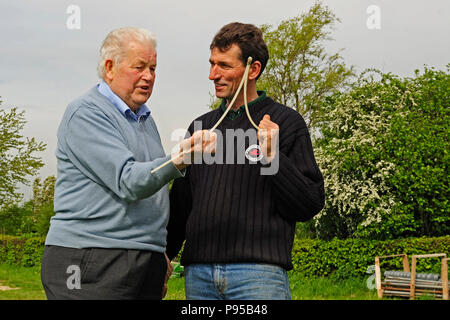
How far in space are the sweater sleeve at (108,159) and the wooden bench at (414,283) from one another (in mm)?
10558

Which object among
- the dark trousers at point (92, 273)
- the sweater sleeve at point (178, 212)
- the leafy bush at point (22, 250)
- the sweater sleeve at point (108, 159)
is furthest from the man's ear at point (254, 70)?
the leafy bush at point (22, 250)

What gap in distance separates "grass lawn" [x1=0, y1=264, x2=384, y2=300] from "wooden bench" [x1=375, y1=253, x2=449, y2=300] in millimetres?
413

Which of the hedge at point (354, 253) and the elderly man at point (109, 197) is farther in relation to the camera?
the hedge at point (354, 253)

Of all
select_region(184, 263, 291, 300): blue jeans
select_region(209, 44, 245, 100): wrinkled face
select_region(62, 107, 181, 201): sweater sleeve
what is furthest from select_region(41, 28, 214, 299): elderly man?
select_region(209, 44, 245, 100): wrinkled face

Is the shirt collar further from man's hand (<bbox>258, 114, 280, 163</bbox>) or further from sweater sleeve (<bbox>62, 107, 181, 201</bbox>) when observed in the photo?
man's hand (<bbox>258, 114, 280, 163</bbox>)

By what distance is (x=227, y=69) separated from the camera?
293cm

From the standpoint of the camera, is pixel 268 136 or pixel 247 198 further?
pixel 247 198

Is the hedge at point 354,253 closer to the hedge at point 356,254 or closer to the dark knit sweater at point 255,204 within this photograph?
the hedge at point 356,254

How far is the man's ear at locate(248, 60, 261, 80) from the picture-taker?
3.05 m

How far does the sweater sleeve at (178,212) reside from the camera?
315cm

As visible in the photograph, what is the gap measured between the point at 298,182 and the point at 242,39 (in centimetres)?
88

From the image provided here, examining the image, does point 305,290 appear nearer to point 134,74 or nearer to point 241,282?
point 241,282

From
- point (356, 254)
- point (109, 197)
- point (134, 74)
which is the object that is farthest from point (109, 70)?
point (356, 254)

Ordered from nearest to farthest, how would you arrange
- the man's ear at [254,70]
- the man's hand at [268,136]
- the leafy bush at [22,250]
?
1. the man's hand at [268,136]
2. the man's ear at [254,70]
3. the leafy bush at [22,250]
